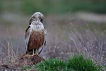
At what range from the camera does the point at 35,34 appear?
10.7 m

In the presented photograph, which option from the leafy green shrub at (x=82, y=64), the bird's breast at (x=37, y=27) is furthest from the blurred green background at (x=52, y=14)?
the leafy green shrub at (x=82, y=64)

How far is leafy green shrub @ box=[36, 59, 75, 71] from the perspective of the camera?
9.34m

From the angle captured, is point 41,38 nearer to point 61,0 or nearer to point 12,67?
point 12,67

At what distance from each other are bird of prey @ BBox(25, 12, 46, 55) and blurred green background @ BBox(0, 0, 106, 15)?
18.8 meters

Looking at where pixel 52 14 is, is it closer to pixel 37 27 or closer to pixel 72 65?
pixel 37 27

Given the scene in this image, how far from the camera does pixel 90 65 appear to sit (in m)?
9.32

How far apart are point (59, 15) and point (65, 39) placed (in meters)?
14.5

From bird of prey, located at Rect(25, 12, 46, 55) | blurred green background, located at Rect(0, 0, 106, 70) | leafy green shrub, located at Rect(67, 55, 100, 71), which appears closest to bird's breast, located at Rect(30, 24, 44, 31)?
bird of prey, located at Rect(25, 12, 46, 55)

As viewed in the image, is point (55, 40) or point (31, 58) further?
point (55, 40)

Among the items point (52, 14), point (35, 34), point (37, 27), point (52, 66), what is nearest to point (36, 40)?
point (35, 34)

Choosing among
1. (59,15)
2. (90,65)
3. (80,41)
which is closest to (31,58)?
(90,65)

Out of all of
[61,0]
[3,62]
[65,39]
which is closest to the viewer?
[3,62]

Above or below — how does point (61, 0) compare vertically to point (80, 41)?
above

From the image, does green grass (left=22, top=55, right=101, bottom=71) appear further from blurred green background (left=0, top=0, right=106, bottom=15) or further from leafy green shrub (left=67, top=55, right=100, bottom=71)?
blurred green background (left=0, top=0, right=106, bottom=15)
